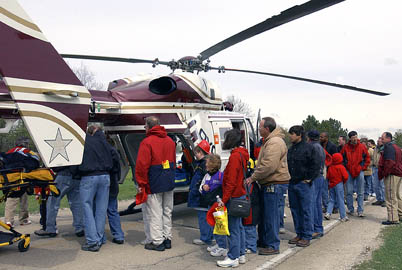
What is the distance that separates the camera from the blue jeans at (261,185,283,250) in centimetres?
542

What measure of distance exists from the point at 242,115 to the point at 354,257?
426cm

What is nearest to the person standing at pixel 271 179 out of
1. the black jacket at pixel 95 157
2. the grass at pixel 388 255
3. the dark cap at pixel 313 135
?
the grass at pixel 388 255

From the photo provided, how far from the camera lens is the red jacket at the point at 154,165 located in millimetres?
5539

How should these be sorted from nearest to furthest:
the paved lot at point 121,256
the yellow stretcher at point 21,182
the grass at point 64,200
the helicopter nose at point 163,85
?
1. the paved lot at point 121,256
2. the yellow stretcher at point 21,182
3. the helicopter nose at point 163,85
4. the grass at point 64,200

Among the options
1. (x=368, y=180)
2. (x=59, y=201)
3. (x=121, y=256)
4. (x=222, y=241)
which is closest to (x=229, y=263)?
(x=222, y=241)

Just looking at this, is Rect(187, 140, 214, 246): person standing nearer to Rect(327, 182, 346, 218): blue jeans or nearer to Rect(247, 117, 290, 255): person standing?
Rect(247, 117, 290, 255): person standing

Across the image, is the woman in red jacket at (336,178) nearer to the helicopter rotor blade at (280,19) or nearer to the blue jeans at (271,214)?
the blue jeans at (271,214)

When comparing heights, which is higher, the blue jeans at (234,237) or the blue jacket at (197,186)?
the blue jacket at (197,186)

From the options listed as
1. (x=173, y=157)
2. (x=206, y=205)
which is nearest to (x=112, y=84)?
(x=173, y=157)

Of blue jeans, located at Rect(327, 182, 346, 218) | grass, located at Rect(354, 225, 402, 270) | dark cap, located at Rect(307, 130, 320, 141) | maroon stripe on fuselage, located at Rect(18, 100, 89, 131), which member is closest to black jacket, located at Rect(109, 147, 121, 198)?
maroon stripe on fuselage, located at Rect(18, 100, 89, 131)

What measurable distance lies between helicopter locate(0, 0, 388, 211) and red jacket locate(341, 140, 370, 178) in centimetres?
140

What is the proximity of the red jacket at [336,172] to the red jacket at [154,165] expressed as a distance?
163 inches

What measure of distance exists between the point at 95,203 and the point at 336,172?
5153 mm

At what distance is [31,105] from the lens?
4.03 meters
